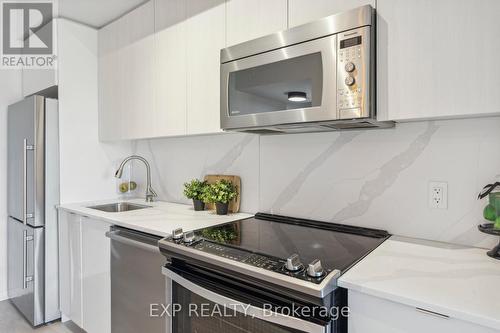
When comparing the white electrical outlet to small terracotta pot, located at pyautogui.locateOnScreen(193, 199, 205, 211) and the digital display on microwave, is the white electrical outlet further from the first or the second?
small terracotta pot, located at pyautogui.locateOnScreen(193, 199, 205, 211)

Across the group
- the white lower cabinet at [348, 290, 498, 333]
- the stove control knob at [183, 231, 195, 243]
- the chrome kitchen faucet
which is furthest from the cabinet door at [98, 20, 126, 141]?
the white lower cabinet at [348, 290, 498, 333]

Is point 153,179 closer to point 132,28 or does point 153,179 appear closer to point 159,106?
point 159,106

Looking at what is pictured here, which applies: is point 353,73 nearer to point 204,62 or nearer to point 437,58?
point 437,58

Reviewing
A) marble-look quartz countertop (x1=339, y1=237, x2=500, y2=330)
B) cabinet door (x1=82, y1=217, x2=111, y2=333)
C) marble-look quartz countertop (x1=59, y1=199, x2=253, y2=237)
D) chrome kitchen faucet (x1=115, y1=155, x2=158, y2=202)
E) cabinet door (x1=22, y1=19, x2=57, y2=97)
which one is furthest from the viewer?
chrome kitchen faucet (x1=115, y1=155, x2=158, y2=202)

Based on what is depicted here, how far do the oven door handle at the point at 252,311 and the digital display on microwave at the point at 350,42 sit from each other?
0.96 m

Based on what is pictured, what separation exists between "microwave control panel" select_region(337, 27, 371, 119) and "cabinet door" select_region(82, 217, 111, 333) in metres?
1.51

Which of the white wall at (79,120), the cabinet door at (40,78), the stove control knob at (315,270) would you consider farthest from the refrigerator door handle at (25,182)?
the stove control knob at (315,270)

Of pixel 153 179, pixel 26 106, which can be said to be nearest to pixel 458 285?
pixel 153 179

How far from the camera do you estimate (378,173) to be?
144 centimetres

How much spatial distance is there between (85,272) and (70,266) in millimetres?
240

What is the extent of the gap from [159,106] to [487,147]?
1.77 meters

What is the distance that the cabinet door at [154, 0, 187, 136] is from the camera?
1.91 meters

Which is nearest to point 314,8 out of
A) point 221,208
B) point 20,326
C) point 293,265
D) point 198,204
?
point 293,265

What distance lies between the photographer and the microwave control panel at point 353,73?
44.3 inches
